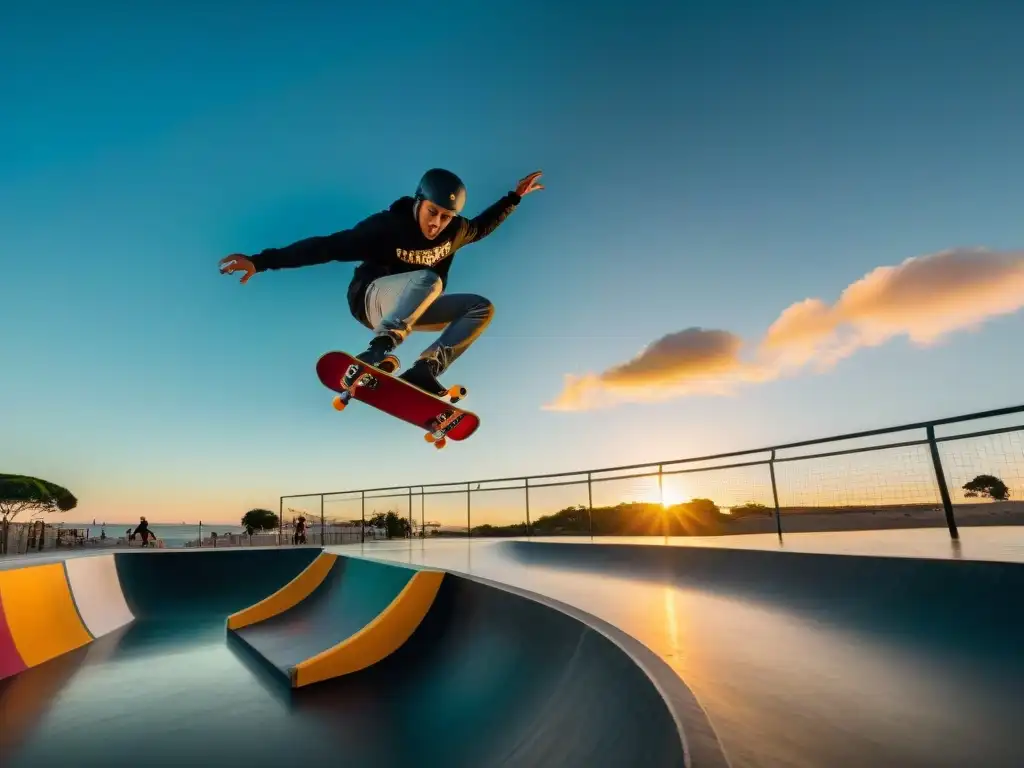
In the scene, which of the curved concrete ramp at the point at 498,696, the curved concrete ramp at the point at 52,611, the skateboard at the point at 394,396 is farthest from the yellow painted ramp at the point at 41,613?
the skateboard at the point at 394,396

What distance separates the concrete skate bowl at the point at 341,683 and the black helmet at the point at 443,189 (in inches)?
149

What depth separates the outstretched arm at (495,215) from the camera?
279 inches

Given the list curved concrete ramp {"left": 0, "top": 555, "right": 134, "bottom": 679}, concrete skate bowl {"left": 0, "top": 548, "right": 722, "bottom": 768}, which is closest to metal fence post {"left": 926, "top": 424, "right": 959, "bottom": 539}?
concrete skate bowl {"left": 0, "top": 548, "right": 722, "bottom": 768}

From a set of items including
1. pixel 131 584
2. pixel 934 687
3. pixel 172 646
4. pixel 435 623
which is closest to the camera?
pixel 934 687

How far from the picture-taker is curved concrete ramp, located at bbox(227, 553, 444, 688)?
498 centimetres

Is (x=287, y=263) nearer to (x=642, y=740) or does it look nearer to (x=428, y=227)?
(x=428, y=227)

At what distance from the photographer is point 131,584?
34.8 ft

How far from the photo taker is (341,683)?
4758 mm

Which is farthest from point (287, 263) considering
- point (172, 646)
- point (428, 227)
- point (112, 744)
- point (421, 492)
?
point (421, 492)

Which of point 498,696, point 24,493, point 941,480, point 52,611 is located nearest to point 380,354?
point 498,696

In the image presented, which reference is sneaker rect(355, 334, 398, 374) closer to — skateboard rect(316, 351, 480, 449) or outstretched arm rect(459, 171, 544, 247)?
skateboard rect(316, 351, 480, 449)

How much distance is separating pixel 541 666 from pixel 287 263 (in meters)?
4.98

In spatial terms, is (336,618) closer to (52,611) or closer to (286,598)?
(286,598)

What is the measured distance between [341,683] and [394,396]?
3368 mm
